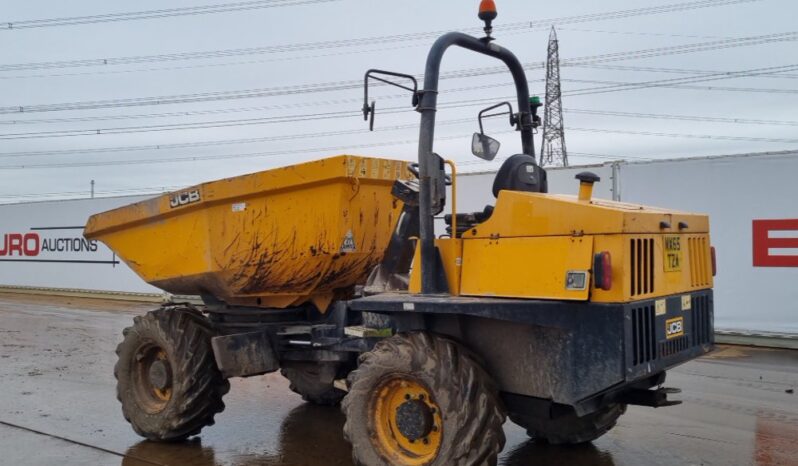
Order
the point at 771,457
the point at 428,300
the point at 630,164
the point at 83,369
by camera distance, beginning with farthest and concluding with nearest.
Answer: the point at 630,164 → the point at 83,369 → the point at 771,457 → the point at 428,300

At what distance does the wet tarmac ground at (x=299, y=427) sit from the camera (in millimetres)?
5430

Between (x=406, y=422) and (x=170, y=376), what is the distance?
2.48 metres

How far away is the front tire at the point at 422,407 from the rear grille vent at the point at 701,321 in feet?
4.50

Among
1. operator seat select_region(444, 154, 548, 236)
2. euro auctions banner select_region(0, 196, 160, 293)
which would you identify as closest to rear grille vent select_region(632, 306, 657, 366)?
operator seat select_region(444, 154, 548, 236)

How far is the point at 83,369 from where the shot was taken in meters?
9.16

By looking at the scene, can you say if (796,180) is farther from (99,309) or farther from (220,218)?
(99,309)

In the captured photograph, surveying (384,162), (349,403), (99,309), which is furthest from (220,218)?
(99,309)

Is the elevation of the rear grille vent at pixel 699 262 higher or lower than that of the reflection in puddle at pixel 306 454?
higher

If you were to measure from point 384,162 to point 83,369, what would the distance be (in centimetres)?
584

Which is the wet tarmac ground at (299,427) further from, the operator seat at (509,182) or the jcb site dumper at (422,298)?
the operator seat at (509,182)

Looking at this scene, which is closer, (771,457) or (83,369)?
(771,457)

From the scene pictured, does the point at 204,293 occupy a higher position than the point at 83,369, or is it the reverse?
the point at 204,293

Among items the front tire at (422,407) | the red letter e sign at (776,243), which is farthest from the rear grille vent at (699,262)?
the red letter e sign at (776,243)

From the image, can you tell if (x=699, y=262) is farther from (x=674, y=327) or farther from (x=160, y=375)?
(x=160, y=375)
